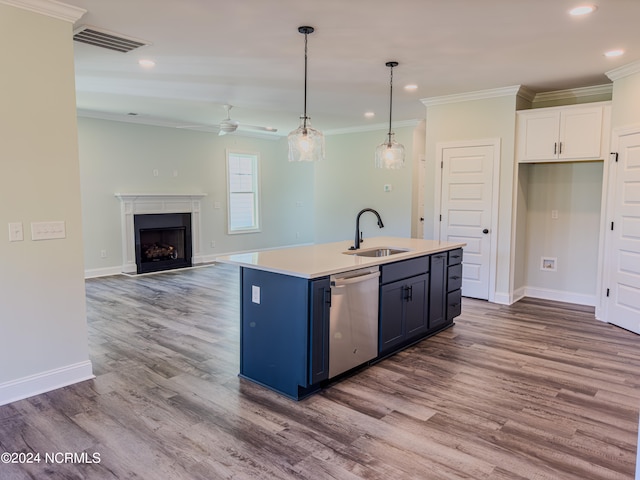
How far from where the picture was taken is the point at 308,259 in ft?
10.8

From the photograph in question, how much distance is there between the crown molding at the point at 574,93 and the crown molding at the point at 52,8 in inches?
202

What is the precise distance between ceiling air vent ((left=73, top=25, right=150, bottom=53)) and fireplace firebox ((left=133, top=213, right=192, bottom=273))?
4.07 m

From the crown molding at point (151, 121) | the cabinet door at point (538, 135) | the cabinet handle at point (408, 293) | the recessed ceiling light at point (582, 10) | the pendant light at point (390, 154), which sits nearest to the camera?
the recessed ceiling light at point (582, 10)

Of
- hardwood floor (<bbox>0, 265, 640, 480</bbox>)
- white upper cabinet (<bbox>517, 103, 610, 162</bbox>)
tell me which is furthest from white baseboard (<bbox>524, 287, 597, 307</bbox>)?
white upper cabinet (<bbox>517, 103, 610, 162</bbox>)

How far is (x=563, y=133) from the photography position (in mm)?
4965

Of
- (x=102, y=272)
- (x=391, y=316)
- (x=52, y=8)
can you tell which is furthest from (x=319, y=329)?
(x=102, y=272)

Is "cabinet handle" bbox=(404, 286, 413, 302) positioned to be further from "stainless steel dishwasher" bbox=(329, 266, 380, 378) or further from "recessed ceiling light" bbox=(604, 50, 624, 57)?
"recessed ceiling light" bbox=(604, 50, 624, 57)

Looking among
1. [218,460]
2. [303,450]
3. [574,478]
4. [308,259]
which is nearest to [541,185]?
[308,259]

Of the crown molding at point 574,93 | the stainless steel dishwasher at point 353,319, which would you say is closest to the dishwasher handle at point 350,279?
the stainless steel dishwasher at point 353,319

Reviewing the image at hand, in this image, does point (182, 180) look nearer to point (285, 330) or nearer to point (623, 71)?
point (285, 330)

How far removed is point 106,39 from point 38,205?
157 centimetres

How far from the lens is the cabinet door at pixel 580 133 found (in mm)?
4758

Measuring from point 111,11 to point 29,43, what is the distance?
59 cm

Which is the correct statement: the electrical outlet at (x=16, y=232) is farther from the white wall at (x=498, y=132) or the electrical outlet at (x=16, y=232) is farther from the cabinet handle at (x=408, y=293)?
the white wall at (x=498, y=132)
